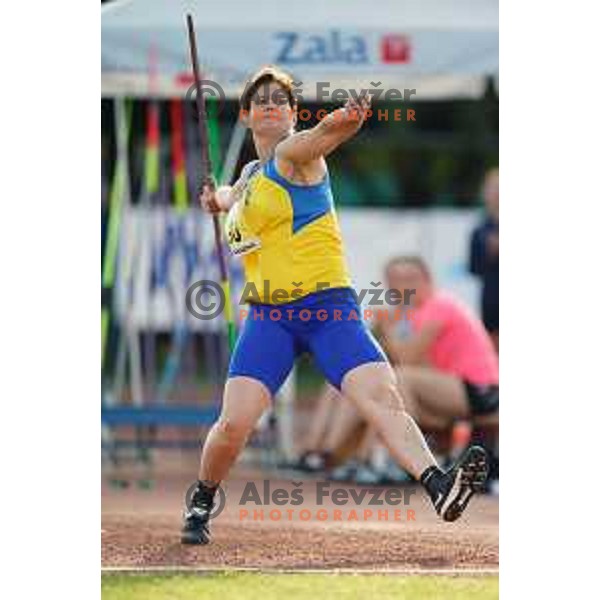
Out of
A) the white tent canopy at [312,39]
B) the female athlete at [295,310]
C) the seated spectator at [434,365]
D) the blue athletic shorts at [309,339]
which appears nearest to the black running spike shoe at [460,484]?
the female athlete at [295,310]

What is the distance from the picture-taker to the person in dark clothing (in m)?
8.65

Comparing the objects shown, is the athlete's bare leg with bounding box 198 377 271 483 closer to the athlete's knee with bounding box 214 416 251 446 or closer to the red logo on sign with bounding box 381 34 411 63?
the athlete's knee with bounding box 214 416 251 446

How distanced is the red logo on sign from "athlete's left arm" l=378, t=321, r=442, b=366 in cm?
140

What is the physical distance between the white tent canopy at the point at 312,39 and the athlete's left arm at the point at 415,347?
1.23 m

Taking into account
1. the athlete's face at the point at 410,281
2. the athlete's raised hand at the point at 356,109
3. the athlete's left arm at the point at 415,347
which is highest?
the athlete's raised hand at the point at 356,109

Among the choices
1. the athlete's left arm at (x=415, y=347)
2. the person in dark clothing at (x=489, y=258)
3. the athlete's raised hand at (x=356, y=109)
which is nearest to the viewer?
the athlete's raised hand at (x=356, y=109)

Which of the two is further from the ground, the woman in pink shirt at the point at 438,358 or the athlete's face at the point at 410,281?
the athlete's face at the point at 410,281

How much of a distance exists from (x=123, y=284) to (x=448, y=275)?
2.51 metres

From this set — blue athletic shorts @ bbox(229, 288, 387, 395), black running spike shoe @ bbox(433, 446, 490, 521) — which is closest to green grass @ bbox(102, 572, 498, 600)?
black running spike shoe @ bbox(433, 446, 490, 521)

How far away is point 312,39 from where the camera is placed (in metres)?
7.19

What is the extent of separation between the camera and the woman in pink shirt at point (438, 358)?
27.1 feet

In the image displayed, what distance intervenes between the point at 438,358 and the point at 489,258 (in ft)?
2.83

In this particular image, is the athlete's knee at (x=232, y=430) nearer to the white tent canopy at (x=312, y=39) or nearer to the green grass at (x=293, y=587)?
the green grass at (x=293, y=587)
